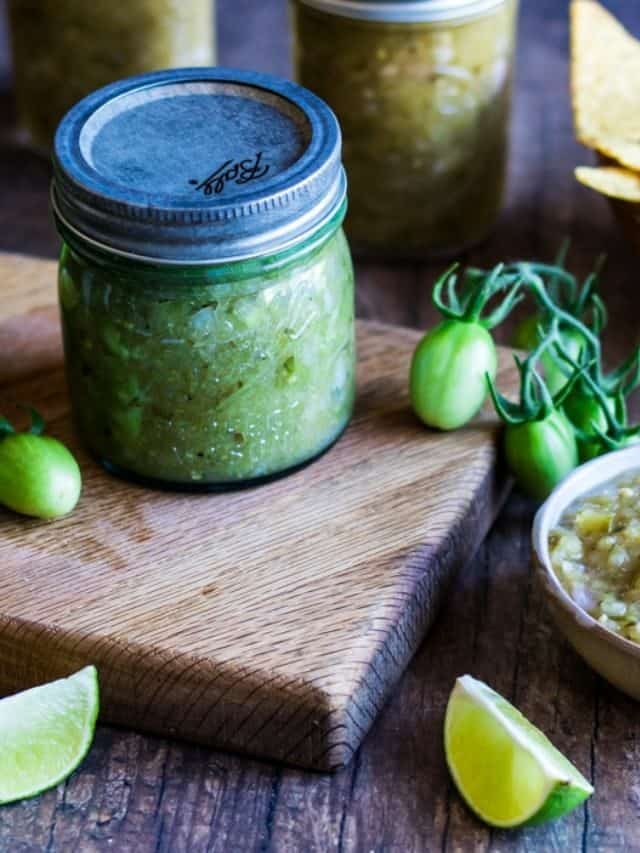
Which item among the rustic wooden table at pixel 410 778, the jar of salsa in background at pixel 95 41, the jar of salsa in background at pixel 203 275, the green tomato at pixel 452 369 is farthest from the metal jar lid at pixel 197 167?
the jar of salsa in background at pixel 95 41

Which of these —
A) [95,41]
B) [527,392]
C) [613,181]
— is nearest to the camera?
[527,392]

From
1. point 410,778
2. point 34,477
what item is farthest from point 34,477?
point 410,778

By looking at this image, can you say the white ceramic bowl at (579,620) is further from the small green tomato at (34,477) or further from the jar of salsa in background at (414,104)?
the jar of salsa in background at (414,104)

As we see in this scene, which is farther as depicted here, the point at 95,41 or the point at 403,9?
the point at 95,41

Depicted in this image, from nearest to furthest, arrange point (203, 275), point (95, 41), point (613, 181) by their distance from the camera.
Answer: point (203, 275), point (613, 181), point (95, 41)

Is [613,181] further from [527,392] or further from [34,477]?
[34,477]

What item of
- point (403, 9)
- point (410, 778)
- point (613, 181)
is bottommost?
point (410, 778)

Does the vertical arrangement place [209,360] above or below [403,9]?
below
